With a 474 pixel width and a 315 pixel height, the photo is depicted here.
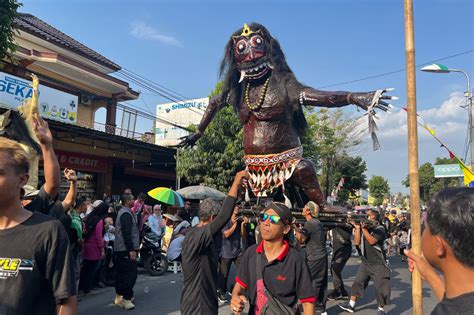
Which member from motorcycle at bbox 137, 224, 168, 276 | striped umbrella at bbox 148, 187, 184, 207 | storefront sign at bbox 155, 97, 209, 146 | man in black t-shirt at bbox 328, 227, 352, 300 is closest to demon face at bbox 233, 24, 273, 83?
man in black t-shirt at bbox 328, 227, 352, 300

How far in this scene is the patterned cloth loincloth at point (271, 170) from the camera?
525 centimetres

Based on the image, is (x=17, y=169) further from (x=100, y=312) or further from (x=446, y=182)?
(x=446, y=182)

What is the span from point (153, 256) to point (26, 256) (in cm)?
678

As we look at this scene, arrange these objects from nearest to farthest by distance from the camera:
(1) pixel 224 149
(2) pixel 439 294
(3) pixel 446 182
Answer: (2) pixel 439 294 → (1) pixel 224 149 → (3) pixel 446 182

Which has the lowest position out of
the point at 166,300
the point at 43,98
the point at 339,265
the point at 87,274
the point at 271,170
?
the point at 166,300

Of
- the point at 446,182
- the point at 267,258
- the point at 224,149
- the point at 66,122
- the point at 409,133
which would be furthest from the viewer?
the point at 446,182

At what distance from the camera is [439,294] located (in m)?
1.70

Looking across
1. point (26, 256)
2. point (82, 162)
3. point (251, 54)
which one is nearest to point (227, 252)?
point (251, 54)

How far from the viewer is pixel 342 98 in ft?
16.5

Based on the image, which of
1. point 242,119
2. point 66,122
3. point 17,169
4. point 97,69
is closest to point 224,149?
point 66,122

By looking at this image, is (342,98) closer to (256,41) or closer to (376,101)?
(376,101)

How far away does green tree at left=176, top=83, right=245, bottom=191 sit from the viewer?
13672 mm

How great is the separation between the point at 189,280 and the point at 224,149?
11.0m

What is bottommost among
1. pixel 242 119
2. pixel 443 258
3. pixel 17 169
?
pixel 443 258
